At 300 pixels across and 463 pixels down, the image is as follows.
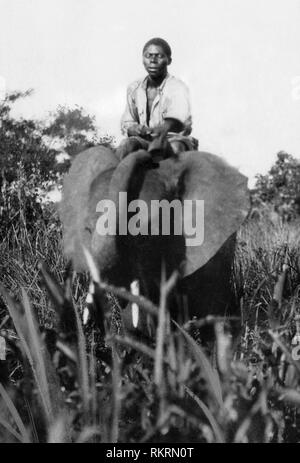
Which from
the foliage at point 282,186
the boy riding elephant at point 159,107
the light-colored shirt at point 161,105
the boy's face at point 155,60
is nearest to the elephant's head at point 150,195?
the boy riding elephant at point 159,107

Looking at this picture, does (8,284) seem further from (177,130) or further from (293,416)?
(293,416)

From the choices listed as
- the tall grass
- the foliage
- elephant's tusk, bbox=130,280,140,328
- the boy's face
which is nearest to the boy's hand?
the boy's face

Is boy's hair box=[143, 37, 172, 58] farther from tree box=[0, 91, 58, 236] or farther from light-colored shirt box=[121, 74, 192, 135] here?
tree box=[0, 91, 58, 236]

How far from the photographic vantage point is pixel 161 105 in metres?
2.69

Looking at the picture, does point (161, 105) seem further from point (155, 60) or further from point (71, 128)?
point (71, 128)

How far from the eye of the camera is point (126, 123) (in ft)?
8.87

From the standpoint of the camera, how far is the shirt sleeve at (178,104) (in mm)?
2650

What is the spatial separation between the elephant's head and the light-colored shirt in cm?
23

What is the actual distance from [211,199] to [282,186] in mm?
10889

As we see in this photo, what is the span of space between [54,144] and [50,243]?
6.94 meters

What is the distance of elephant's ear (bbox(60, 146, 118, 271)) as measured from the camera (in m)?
2.43

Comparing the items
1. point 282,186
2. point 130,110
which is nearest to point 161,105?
point 130,110
